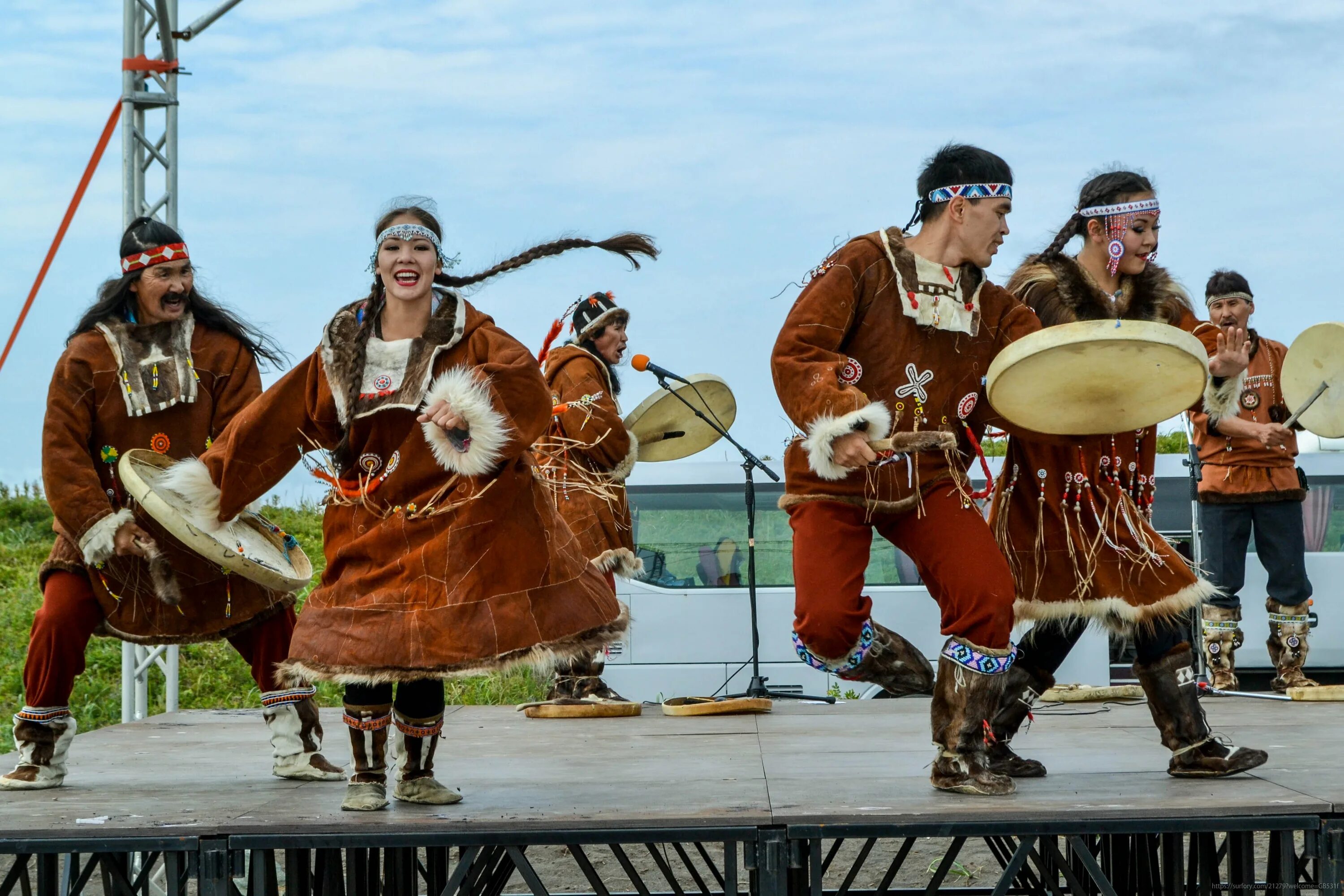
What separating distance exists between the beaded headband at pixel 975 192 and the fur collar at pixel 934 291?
0.52 ft

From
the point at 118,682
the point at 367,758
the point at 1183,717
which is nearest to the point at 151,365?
the point at 367,758

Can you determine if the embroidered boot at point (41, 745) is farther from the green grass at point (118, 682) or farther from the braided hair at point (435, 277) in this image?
the green grass at point (118, 682)

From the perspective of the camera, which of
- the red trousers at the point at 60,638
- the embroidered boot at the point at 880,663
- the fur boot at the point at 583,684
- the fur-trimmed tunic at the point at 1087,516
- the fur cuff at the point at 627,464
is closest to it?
the embroidered boot at the point at 880,663

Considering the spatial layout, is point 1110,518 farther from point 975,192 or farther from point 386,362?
point 386,362

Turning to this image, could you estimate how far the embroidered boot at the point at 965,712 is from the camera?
3.47m

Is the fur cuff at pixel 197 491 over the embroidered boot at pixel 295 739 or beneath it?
over

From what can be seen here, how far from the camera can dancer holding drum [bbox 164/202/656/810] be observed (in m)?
3.35

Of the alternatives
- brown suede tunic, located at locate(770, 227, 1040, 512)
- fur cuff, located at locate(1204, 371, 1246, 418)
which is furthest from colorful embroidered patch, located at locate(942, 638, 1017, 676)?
fur cuff, located at locate(1204, 371, 1246, 418)

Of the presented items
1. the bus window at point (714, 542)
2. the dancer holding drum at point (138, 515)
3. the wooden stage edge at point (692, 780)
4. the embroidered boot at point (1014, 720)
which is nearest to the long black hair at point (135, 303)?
the dancer holding drum at point (138, 515)

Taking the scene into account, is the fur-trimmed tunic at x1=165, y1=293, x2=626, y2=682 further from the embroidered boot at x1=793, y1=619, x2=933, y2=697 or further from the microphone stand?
the microphone stand

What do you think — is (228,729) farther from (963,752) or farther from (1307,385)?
(1307,385)

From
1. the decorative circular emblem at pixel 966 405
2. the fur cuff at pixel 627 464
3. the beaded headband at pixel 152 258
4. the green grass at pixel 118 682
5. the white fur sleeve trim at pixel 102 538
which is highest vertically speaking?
the beaded headband at pixel 152 258

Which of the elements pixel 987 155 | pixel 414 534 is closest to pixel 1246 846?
pixel 987 155

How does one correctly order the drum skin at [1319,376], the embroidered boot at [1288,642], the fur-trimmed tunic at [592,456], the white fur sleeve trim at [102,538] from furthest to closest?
the embroidered boot at [1288,642] → the fur-trimmed tunic at [592,456] → the drum skin at [1319,376] → the white fur sleeve trim at [102,538]
